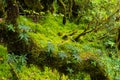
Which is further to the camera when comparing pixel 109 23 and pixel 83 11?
pixel 83 11

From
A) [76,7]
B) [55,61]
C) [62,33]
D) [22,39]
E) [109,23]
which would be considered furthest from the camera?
[76,7]

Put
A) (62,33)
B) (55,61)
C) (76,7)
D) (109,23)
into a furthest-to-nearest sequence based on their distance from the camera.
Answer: (76,7), (109,23), (62,33), (55,61)

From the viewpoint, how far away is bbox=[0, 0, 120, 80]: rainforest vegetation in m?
4.81

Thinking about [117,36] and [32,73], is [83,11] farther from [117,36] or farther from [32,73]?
[32,73]

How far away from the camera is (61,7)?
778 centimetres

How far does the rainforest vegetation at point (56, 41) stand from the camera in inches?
189

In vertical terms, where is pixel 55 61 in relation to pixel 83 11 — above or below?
below

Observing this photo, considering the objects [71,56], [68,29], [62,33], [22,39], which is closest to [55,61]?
[71,56]

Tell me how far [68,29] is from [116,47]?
143cm

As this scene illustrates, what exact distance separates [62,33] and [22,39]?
2.33 metres

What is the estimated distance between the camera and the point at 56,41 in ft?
20.5

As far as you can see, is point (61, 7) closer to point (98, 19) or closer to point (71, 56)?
point (98, 19)

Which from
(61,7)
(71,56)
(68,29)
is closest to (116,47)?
(68,29)

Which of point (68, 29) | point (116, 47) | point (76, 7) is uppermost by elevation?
point (76, 7)
